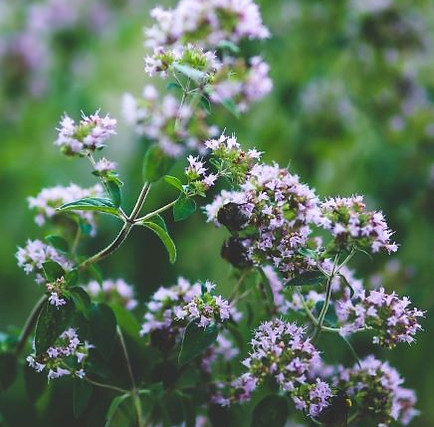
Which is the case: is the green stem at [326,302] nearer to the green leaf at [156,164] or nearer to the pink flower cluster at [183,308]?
the pink flower cluster at [183,308]

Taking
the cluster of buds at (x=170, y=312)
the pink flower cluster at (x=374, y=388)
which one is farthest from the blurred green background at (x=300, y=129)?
the cluster of buds at (x=170, y=312)

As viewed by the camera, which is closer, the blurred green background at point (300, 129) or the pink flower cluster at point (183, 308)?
the pink flower cluster at point (183, 308)

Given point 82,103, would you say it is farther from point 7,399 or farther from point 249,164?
point 249,164

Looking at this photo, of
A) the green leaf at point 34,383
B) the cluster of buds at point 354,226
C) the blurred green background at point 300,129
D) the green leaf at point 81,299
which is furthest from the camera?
→ the blurred green background at point 300,129

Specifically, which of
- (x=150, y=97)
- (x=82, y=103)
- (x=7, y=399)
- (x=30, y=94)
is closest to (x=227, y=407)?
(x=150, y=97)

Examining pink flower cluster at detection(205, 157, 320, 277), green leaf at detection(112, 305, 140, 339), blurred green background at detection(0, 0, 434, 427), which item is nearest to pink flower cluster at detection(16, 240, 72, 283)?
green leaf at detection(112, 305, 140, 339)

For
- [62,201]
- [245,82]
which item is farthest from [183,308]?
[245,82]
